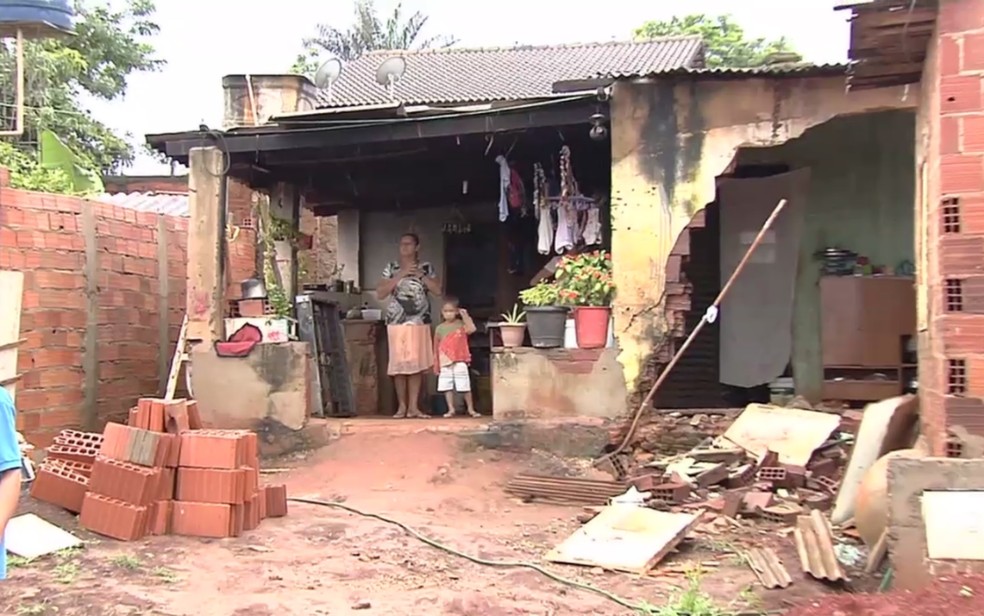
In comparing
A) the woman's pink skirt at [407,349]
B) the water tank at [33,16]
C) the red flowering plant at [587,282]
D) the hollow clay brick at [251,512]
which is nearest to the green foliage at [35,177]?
the water tank at [33,16]

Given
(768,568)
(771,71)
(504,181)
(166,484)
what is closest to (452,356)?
(504,181)

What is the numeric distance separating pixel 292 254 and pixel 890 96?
6.48 meters

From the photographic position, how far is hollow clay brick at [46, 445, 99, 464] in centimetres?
663

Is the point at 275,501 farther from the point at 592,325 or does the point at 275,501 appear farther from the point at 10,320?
the point at 592,325

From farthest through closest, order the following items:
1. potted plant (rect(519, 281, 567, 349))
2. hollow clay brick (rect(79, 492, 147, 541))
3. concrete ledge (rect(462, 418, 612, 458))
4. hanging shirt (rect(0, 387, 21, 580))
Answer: potted plant (rect(519, 281, 567, 349)) → concrete ledge (rect(462, 418, 612, 458)) → hollow clay brick (rect(79, 492, 147, 541)) → hanging shirt (rect(0, 387, 21, 580))

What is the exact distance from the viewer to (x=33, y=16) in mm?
8352

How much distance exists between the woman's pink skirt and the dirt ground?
8.25ft

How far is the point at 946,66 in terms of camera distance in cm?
531

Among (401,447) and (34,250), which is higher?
(34,250)

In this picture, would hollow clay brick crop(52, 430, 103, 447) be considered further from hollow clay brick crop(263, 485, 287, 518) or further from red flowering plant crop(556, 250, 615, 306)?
red flowering plant crop(556, 250, 615, 306)

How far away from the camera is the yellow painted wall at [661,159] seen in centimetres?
790

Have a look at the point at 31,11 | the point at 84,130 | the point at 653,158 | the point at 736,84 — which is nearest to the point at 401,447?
the point at 653,158

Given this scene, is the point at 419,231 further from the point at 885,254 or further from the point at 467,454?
the point at 885,254

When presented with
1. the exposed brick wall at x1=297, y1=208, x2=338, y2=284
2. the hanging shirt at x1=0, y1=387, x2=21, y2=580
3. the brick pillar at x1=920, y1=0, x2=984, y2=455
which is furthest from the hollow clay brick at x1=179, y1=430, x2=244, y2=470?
the exposed brick wall at x1=297, y1=208, x2=338, y2=284
